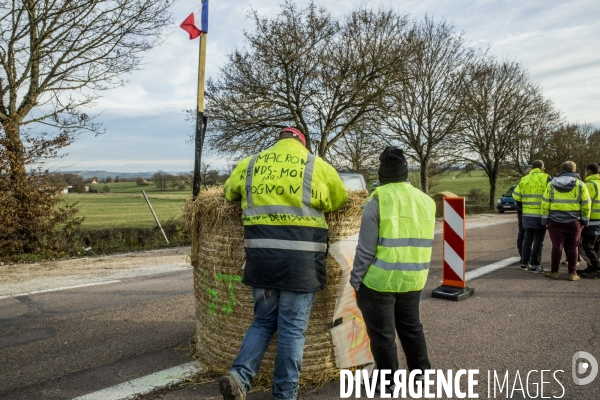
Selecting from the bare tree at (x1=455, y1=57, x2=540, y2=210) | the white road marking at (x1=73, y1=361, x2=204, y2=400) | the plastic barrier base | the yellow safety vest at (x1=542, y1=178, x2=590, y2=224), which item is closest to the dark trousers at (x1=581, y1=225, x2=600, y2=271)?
the yellow safety vest at (x1=542, y1=178, x2=590, y2=224)

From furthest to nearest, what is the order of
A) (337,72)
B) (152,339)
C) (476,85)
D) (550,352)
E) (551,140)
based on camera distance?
(551,140), (476,85), (337,72), (152,339), (550,352)

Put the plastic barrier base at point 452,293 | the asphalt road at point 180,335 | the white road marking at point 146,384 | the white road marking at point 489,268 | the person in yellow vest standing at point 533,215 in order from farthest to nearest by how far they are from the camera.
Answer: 1. the person in yellow vest standing at point 533,215
2. the white road marking at point 489,268
3. the plastic barrier base at point 452,293
4. the asphalt road at point 180,335
5. the white road marking at point 146,384

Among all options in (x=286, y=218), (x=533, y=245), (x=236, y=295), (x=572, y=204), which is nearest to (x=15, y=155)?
(x=236, y=295)

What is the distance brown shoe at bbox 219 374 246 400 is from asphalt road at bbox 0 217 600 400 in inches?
19.7

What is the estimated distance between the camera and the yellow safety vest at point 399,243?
3504 millimetres

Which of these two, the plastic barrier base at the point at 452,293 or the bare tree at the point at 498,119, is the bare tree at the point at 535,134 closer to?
the bare tree at the point at 498,119

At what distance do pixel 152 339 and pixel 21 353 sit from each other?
3.98ft

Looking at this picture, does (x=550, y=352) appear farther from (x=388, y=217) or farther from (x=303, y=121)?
(x=303, y=121)

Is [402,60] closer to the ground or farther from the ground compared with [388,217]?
farther from the ground

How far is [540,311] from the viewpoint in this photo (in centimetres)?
591

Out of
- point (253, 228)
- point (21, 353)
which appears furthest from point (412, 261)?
point (21, 353)

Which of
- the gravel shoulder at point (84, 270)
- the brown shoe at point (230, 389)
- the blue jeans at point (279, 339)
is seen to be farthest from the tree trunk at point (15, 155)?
the brown shoe at point (230, 389)

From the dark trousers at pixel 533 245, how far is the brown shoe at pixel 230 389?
6981 millimetres

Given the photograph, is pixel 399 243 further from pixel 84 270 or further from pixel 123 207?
pixel 123 207
